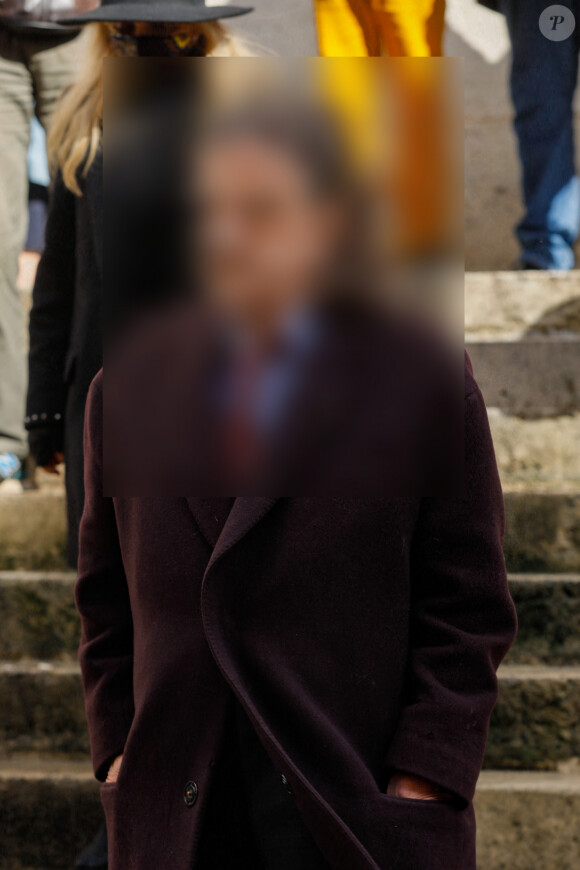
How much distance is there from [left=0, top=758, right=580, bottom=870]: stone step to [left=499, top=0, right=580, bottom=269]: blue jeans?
1.85 meters

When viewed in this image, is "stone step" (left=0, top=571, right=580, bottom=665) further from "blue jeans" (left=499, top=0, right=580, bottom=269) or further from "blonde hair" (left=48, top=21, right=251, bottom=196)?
"blue jeans" (left=499, top=0, right=580, bottom=269)

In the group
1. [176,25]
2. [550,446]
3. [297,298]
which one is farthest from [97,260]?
[550,446]

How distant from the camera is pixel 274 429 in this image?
120 centimetres

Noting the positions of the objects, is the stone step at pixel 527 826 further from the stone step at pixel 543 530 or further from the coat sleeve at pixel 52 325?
the coat sleeve at pixel 52 325

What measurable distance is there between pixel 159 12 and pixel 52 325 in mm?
723

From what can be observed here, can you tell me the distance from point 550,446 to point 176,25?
158 centimetres

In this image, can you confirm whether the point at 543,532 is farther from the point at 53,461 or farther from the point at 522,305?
the point at 53,461

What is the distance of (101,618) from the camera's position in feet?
4.91

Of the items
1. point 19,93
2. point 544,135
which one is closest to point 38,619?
point 19,93

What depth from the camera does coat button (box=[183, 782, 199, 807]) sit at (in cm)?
130

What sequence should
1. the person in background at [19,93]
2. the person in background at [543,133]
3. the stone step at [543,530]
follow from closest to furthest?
1. the stone step at [543,530]
2. the person in background at [543,133]
3. the person in background at [19,93]

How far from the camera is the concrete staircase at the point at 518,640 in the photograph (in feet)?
7.55

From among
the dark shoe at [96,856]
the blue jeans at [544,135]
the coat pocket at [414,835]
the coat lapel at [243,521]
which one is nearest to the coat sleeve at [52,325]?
the dark shoe at [96,856]

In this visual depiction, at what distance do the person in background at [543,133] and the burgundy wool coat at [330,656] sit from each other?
213 cm
